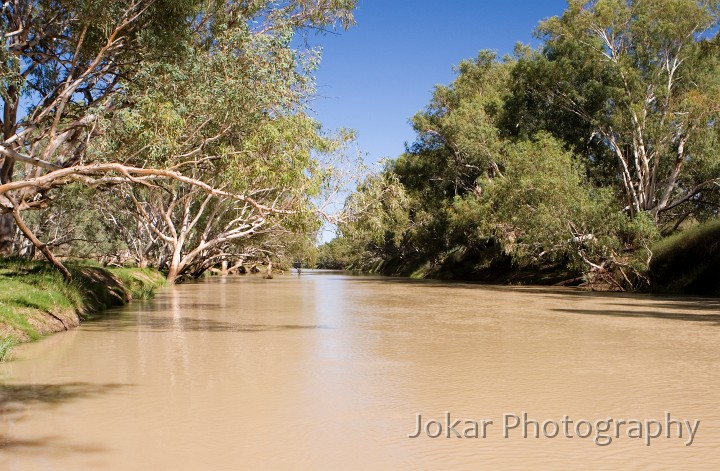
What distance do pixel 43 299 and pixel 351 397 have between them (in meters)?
7.81

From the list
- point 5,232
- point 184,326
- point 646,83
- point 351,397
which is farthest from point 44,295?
point 646,83

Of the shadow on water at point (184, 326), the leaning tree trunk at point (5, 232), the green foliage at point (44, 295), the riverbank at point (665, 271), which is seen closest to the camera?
the green foliage at point (44, 295)

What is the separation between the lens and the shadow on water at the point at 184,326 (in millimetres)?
12383

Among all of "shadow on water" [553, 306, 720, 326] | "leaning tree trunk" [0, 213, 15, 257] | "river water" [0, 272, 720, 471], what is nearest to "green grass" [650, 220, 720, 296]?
"shadow on water" [553, 306, 720, 326]

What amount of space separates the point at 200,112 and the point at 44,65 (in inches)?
178

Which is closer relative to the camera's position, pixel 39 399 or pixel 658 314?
pixel 39 399

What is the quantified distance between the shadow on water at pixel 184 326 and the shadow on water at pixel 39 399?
5297 mm

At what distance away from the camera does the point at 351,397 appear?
6.60 meters

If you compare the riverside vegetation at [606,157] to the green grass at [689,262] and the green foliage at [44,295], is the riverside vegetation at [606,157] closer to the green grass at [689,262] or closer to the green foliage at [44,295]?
the green grass at [689,262]

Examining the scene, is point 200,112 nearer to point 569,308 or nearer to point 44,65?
point 44,65

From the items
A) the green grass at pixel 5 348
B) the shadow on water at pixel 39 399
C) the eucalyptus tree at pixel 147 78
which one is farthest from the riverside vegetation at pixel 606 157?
the shadow on water at pixel 39 399

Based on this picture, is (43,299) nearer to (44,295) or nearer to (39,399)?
(44,295)

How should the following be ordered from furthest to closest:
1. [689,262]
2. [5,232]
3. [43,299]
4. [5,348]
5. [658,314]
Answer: [689,262], [5,232], [658,314], [43,299], [5,348]

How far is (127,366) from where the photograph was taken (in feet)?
26.6
